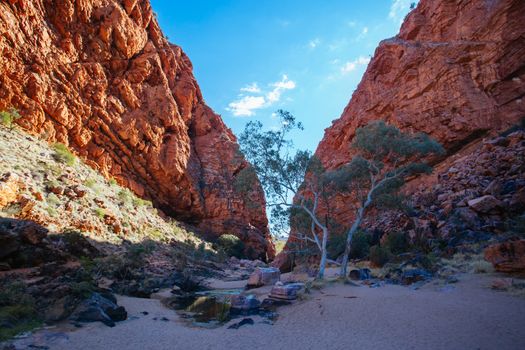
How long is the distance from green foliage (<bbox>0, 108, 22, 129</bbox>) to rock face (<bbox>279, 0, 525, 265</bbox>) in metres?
27.7

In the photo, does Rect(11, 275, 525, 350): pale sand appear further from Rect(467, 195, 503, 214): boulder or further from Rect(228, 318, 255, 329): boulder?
Rect(467, 195, 503, 214): boulder

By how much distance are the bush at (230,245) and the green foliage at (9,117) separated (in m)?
26.5

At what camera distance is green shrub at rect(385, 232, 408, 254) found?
20719mm

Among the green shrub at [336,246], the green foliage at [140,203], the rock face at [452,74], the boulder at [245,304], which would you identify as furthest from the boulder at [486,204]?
the green foliage at [140,203]

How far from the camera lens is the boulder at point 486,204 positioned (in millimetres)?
17109

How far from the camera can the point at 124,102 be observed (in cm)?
3653

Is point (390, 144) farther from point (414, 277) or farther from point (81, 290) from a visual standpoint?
point (81, 290)

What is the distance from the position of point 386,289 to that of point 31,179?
20303 mm

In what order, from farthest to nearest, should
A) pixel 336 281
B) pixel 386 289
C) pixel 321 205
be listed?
pixel 321 205 → pixel 336 281 → pixel 386 289

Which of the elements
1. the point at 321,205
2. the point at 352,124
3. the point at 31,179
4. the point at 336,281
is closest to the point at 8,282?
the point at 31,179

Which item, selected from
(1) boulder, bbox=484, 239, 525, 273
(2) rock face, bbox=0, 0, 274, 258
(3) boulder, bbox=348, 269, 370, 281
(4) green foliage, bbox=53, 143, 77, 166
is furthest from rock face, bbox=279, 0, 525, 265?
(4) green foliage, bbox=53, 143, 77, 166

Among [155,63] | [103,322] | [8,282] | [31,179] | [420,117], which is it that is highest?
[155,63]

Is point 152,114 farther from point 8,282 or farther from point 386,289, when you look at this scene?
point 386,289

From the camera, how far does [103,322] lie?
26.3ft
